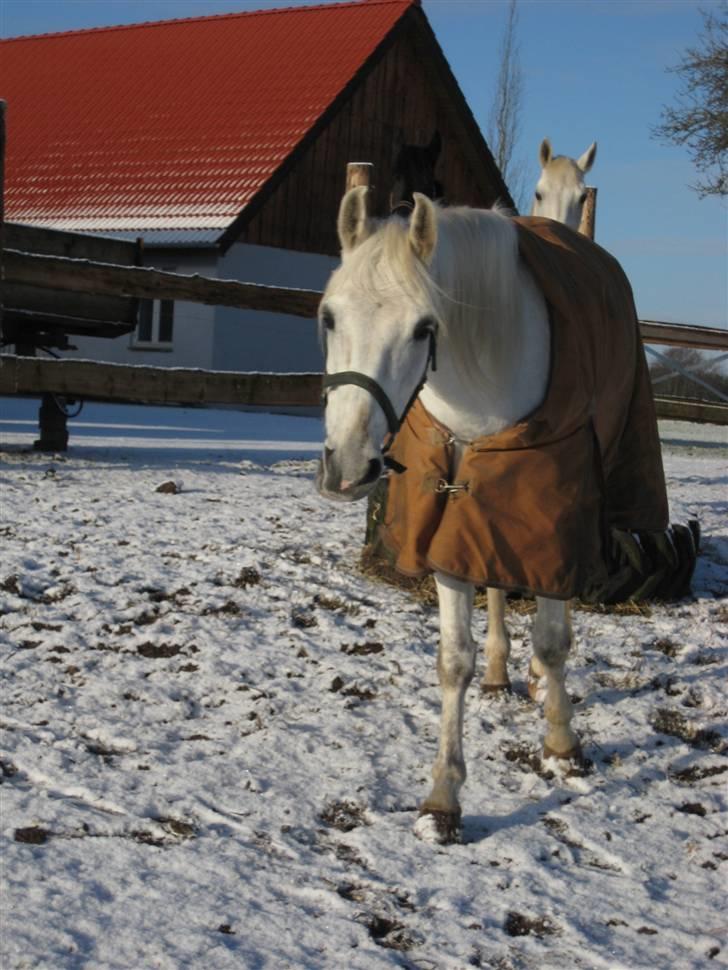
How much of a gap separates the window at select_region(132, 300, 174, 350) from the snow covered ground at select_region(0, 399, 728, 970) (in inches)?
464

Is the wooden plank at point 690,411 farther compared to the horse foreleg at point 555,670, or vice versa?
the wooden plank at point 690,411

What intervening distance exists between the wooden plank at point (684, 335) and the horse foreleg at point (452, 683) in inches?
351

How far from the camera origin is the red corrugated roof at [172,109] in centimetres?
1786

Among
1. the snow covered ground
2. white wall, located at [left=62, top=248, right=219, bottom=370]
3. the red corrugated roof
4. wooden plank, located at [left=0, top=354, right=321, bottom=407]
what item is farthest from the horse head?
the red corrugated roof

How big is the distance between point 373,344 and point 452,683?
4.03 feet

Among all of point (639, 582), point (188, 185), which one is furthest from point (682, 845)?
point (188, 185)

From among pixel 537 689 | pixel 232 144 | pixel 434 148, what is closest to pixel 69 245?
pixel 537 689

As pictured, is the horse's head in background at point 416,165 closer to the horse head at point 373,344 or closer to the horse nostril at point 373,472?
the horse head at point 373,344

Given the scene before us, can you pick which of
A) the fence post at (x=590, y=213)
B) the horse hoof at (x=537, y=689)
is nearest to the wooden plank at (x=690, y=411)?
the fence post at (x=590, y=213)

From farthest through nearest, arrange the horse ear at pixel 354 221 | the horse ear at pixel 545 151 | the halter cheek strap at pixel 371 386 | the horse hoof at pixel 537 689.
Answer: the horse ear at pixel 545 151, the horse hoof at pixel 537 689, the horse ear at pixel 354 221, the halter cheek strap at pixel 371 386

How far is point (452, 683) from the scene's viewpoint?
3.48 metres

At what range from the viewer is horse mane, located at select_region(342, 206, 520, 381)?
9.16 feet

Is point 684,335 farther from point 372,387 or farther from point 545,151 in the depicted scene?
point 372,387

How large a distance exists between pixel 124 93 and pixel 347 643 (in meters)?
18.5
